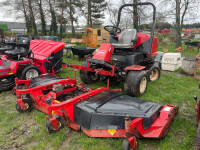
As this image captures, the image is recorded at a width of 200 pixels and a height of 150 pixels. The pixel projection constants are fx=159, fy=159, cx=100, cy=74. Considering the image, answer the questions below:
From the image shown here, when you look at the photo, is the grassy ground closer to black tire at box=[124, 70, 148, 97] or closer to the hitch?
the hitch

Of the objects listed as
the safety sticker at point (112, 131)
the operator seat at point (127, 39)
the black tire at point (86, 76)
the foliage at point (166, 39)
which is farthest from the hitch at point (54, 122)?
the foliage at point (166, 39)

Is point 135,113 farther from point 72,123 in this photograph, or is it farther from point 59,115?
point 59,115

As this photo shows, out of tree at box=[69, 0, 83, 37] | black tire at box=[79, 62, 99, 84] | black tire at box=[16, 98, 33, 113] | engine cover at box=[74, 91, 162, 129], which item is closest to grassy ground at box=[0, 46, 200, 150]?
black tire at box=[16, 98, 33, 113]

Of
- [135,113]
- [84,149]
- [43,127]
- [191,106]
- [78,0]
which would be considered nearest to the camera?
[84,149]

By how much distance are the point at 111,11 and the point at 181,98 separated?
2398cm

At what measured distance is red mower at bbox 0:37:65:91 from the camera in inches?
188

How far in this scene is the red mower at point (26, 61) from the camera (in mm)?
4777

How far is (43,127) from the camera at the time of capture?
2.92 m

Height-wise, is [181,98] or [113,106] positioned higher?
[113,106]

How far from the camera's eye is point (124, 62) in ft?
15.2

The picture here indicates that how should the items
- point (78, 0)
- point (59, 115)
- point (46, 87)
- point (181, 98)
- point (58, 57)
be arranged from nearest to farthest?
point (59, 115) → point (46, 87) → point (181, 98) → point (58, 57) → point (78, 0)

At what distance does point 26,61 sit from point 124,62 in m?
3.10

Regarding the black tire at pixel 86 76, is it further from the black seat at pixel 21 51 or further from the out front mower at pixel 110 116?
the black seat at pixel 21 51

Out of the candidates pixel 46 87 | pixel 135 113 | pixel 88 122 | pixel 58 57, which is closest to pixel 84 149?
pixel 88 122
